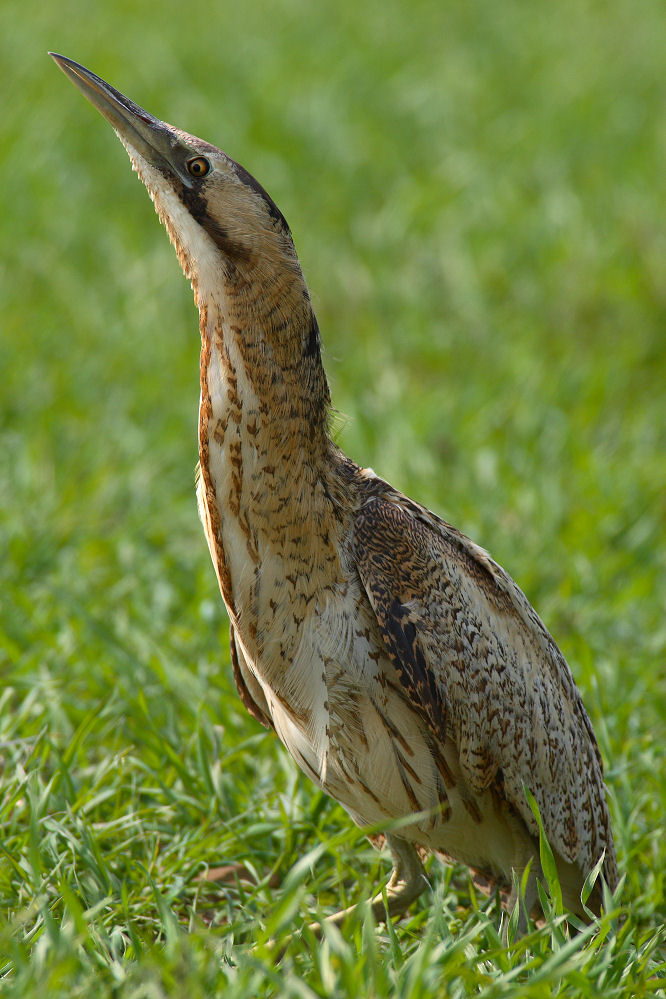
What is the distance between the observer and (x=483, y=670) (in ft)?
10.0

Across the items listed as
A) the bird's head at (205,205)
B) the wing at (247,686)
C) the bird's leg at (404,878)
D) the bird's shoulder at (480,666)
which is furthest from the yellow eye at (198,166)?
the bird's leg at (404,878)

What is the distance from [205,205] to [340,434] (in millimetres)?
1207

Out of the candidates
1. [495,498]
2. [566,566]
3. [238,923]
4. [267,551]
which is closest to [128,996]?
[238,923]

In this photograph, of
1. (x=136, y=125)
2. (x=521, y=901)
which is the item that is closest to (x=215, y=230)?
(x=136, y=125)

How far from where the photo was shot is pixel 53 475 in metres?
5.46

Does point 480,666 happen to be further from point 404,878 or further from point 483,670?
point 404,878

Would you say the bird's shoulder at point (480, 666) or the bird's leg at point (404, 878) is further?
the bird's leg at point (404, 878)

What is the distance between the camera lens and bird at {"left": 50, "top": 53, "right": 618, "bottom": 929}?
287 cm

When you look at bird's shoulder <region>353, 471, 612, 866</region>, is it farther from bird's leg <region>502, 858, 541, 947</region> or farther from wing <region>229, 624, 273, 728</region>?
wing <region>229, 624, 273, 728</region>

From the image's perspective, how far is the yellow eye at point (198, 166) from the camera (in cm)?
288

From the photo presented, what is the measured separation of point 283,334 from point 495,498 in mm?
2822

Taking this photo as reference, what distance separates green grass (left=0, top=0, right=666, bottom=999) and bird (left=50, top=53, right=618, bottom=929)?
264 mm

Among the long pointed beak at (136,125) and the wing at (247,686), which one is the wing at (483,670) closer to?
the wing at (247,686)

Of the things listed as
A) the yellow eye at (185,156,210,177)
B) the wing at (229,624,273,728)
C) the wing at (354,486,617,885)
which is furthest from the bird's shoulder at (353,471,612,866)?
the yellow eye at (185,156,210,177)
